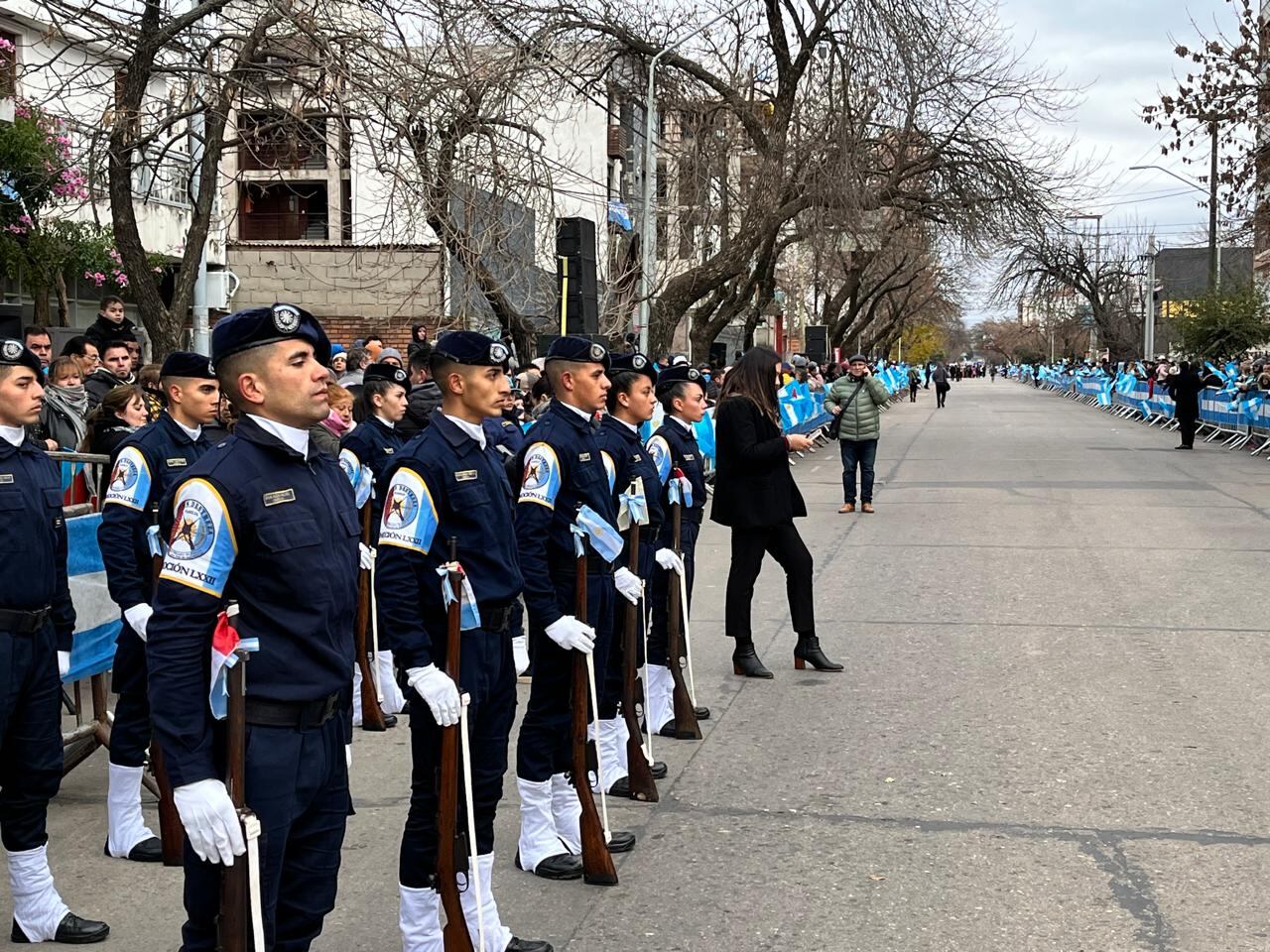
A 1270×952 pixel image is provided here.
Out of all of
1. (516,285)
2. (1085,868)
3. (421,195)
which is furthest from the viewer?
(516,285)

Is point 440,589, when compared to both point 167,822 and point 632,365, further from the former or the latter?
point 632,365

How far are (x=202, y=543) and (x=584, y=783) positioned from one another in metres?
2.30

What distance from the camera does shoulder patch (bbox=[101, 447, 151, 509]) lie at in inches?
224

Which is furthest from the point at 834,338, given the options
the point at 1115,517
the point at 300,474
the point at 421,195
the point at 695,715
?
the point at 300,474

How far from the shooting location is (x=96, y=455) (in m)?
7.14

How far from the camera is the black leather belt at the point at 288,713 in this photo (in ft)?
11.2

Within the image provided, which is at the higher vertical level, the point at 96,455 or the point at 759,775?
the point at 96,455

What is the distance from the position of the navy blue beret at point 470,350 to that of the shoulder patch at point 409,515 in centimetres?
42

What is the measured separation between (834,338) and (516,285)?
3964 centimetres

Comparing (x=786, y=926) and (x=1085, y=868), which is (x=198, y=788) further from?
(x=1085, y=868)

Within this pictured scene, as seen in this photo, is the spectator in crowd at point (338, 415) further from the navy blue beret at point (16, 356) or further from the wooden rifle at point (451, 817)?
the wooden rifle at point (451, 817)

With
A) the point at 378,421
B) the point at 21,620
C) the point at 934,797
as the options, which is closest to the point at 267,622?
the point at 21,620

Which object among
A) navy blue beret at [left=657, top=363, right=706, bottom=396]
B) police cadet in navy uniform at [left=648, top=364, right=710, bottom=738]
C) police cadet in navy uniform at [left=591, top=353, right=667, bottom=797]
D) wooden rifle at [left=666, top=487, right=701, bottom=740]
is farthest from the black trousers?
police cadet in navy uniform at [left=591, top=353, right=667, bottom=797]

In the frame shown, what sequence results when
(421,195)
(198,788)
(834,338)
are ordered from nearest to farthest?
(198,788) < (421,195) < (834,338)
